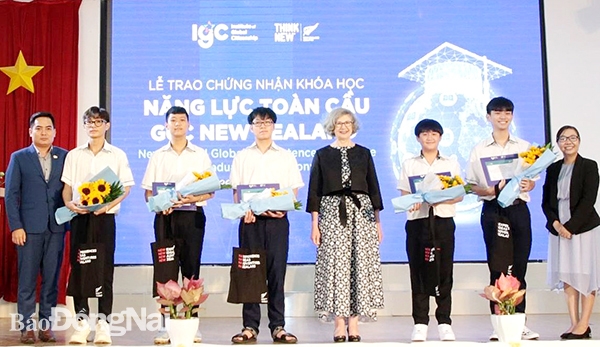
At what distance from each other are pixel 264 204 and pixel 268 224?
0.20 metres

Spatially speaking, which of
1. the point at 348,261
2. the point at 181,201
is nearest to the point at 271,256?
the point at 348,261

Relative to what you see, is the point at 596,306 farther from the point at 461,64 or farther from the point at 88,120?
the point at 88,120

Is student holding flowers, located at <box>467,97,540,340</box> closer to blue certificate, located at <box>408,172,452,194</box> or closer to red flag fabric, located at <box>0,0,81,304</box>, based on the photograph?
→ blue certificate, located at <box>408,172,452,194</box>

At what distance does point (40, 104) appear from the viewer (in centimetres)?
578

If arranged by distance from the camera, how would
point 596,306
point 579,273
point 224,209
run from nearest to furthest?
point 224,209 → point 579,273 → point 596,306

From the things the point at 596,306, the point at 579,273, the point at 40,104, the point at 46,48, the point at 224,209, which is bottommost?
the point at 596,306

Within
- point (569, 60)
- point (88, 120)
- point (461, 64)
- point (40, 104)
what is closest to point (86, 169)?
point (88, 120)

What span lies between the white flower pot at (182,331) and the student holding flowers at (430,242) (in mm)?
1357

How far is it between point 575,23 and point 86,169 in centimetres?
422

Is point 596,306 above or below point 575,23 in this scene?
below

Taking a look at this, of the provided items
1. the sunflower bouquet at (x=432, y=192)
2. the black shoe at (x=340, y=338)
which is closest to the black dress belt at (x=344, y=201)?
the sunflower bouquet at (x=432, y=192)

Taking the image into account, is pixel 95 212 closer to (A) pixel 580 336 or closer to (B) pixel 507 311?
(B) pixel 507 311

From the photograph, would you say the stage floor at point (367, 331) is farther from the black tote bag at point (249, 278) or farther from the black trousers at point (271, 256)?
the black tote bag at point (249, 278)

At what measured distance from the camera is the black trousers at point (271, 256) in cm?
400
